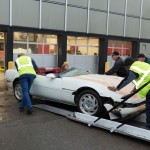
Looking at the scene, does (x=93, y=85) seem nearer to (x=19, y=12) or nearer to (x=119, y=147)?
(x=119, y=147)

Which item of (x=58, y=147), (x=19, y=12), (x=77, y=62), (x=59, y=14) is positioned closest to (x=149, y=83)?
(x=58, y=147)

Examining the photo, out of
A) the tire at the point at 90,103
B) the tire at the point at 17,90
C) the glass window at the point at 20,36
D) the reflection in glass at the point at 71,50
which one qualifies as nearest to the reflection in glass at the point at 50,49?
the reflection in glass at the point at 71,50

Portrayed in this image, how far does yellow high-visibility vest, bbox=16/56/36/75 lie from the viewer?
25.9 ft

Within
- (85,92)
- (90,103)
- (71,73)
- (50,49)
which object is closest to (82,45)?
(50,49)

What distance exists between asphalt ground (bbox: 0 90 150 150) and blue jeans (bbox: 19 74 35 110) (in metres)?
0.40

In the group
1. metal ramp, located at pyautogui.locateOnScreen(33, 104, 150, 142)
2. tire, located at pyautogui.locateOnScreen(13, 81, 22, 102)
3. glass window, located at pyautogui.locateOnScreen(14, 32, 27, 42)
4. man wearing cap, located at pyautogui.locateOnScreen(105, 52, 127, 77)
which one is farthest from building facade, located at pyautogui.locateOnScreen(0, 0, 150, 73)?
metal ramp, located at pyautogui.locateOnScreen(33, 104, 150, 142)

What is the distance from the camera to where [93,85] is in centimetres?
699

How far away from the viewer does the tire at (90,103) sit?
6.82m

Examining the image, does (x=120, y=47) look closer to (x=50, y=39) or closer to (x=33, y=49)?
(x=50, y=39)

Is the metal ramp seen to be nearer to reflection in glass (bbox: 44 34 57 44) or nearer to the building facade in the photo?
the building facade

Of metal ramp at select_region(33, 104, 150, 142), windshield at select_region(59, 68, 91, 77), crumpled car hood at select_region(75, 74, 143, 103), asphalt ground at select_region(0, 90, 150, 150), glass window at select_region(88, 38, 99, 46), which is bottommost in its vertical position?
asphalt ground at select_region(0, 90, 150, 150)

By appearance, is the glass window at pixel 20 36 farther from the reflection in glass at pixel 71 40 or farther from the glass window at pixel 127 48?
the glass window at pixel 127 48

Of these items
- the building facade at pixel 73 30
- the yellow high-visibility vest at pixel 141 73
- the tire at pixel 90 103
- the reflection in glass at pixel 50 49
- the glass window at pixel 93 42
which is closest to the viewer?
the yellow high-visibility vest at pixel 141 73

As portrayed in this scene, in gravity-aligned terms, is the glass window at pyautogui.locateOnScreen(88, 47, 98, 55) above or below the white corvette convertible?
above
